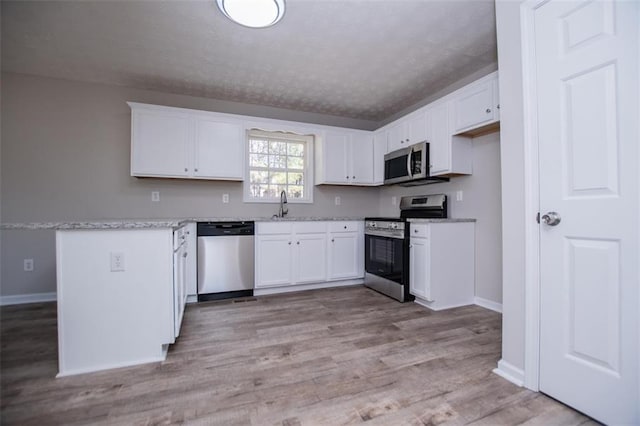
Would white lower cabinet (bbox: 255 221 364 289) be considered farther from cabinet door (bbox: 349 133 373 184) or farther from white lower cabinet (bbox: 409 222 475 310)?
white lower cabinet (bbox: 409 222 475 310)

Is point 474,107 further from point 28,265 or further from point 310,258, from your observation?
point 28,265

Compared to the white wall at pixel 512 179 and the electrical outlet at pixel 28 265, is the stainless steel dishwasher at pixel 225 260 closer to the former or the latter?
the electrical outlet at pixel 28 265

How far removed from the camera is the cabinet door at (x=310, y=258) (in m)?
3.53

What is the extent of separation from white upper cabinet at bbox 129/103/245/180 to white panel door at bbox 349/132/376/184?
150 centimetres

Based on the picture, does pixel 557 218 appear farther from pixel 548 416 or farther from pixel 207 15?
pixel 207 15

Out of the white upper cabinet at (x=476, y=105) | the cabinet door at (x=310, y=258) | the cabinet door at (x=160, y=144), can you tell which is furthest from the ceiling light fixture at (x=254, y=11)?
the cabinet door at (x=310, y=258)

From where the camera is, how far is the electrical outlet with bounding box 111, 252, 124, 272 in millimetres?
1783

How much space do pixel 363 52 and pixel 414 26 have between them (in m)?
0.51

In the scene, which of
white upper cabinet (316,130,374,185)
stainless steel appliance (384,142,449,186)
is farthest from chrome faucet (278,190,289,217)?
stainless steel appliance (384,142,449,186)

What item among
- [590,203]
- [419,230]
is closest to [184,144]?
[419,230]

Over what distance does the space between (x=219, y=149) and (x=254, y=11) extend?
179 cm

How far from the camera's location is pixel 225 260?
3.24 m

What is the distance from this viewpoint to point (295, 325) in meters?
2.48

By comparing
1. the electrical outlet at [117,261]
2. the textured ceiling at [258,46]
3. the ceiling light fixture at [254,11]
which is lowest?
the electrical outlet at [117,261]
